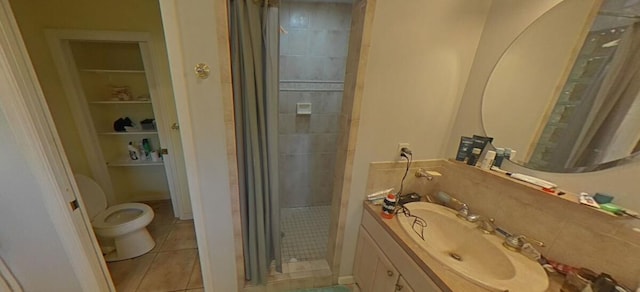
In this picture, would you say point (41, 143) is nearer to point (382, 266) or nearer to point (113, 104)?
point (113, 104)

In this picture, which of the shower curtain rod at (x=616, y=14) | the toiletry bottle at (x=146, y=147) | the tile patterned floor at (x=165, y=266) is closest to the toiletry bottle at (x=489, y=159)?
the shower curtain rod at (x=616, y=14)

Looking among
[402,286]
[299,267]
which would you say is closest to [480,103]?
[402,286]

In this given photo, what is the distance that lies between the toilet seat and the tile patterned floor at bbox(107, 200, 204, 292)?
1.04 ft

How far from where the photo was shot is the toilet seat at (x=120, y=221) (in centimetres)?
165

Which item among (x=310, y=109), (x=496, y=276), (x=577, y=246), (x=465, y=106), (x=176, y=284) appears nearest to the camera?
(x=577, y=246)

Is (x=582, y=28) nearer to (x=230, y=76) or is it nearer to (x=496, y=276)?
(x=496, y=276)

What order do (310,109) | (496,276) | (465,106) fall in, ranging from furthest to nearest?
(310,109) < (465,106) < (496,276)

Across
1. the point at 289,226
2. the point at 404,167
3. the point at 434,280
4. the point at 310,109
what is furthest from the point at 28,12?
the point at 434,280

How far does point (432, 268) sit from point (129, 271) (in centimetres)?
228

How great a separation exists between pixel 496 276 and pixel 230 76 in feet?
5.36

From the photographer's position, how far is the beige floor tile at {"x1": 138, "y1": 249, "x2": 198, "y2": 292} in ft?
5.21

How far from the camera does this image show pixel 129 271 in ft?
5.56

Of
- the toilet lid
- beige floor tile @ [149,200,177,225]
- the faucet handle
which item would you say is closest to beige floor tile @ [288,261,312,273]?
the faucet handle

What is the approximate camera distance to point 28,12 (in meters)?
1.65
